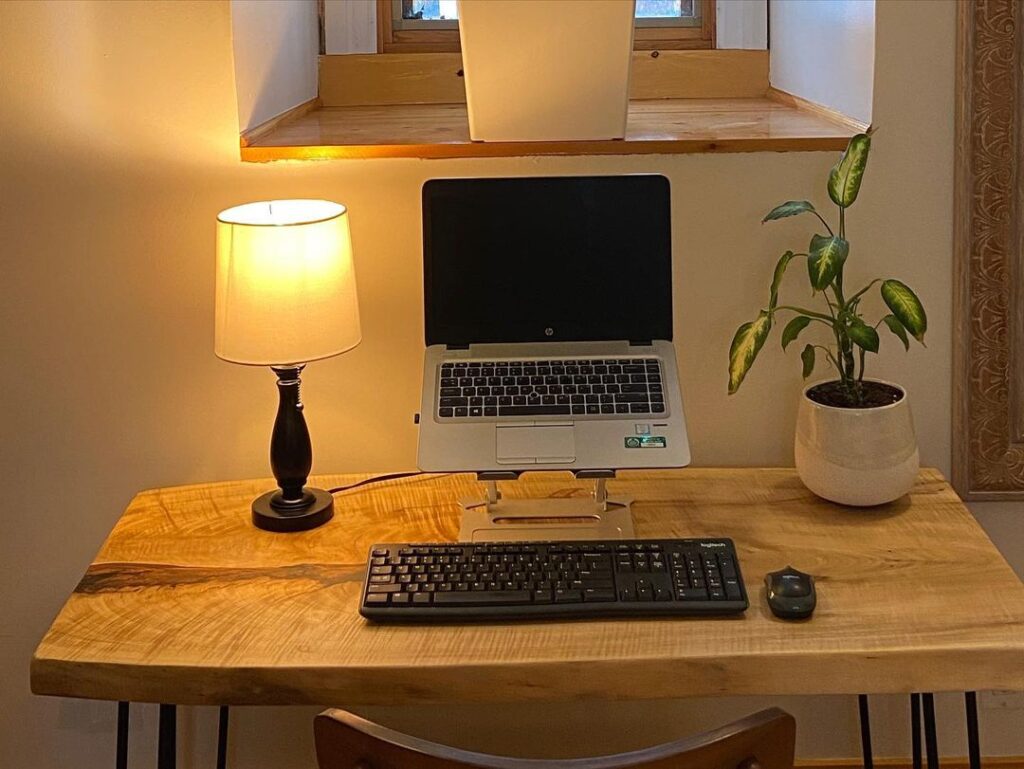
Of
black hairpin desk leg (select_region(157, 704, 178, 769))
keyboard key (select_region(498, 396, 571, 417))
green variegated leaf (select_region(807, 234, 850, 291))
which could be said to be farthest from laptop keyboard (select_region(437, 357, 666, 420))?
black hairpin desk leg (select_region(157, 704, 178, 769))

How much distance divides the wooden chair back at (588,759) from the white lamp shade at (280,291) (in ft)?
1.98

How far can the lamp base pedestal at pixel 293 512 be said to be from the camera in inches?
65.7

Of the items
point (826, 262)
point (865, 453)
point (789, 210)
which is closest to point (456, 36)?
point (789, 210)

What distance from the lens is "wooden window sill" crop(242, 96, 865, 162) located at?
Answer: 1807 mm

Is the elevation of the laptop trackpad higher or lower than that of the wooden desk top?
higher

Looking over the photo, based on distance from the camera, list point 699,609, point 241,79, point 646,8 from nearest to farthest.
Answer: point 699,609
point 241,79
point 646,8

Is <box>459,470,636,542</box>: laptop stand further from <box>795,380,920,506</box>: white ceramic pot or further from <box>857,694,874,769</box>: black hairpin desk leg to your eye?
<box>857,694,874,769</box>: black hairpin desk leg

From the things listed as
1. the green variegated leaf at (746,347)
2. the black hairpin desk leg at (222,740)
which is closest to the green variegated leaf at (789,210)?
the green variegated leaf at (746,347)

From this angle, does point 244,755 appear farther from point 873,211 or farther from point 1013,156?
point 1013,156

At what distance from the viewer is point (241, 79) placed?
181cm

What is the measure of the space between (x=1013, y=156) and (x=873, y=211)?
0.21 metres

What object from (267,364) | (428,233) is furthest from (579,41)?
(267,364)

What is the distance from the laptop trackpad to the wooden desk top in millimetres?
138

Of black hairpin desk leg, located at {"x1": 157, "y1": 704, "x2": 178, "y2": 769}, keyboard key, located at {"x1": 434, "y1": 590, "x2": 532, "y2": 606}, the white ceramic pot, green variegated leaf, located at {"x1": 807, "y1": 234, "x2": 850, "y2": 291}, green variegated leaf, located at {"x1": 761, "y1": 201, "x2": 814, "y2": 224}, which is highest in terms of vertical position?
green variegated leaf, located at {"x1": 761, "y1": 201, "x2": 814, "y2": 224}
